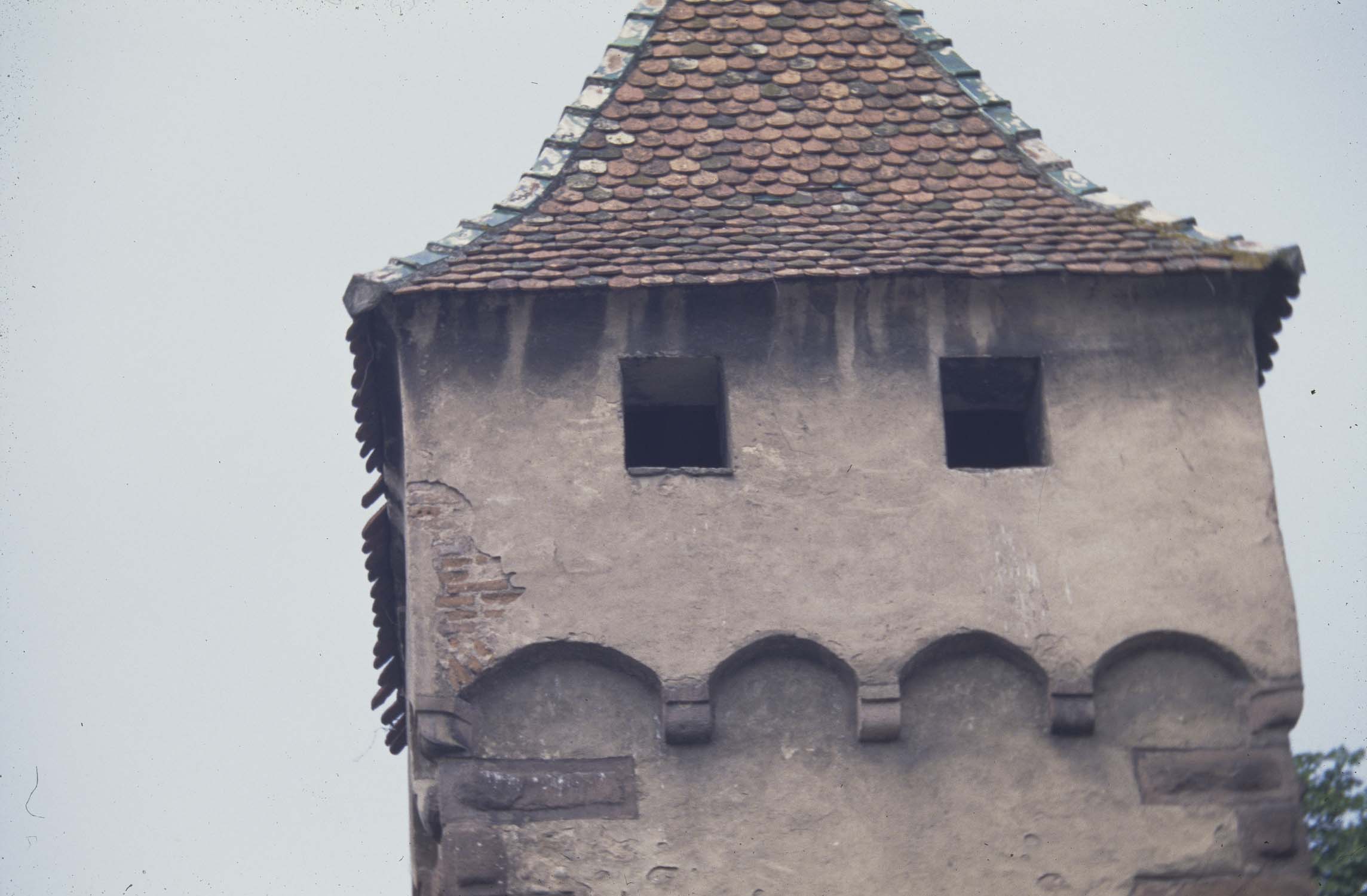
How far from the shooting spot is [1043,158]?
13.4m

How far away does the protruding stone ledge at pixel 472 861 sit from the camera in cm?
1110

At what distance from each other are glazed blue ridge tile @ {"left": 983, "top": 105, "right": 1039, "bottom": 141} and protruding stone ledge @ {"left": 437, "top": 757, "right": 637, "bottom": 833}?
412cm

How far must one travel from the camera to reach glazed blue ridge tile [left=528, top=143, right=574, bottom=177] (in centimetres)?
1320

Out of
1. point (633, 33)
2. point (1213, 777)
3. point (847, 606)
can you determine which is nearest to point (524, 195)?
point (633, 33)

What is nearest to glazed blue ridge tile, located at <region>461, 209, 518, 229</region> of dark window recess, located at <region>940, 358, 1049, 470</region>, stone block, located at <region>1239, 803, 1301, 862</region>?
dark window recess, located at <region>940, 358, 1049, 470</region>

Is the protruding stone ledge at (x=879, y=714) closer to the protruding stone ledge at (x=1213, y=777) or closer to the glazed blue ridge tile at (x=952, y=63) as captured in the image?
the protruding stone ledge at (x=1213, y=777)

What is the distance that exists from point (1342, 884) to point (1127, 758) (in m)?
1.92

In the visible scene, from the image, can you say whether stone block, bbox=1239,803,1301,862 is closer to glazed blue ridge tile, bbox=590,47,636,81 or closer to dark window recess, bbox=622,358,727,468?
dark window recess, bbox=622,358,727,468

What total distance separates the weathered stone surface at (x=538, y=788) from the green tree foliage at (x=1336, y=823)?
11.4 ft

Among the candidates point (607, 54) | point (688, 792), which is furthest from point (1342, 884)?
point (607, 54)

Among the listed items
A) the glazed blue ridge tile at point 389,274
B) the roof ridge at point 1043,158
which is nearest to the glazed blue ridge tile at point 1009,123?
the roof ridge at point 1043,158

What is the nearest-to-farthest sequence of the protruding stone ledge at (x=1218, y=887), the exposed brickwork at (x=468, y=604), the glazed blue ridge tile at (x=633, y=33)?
1. the protruding stone ledge at (x=1218, y=887)
2. the exposed brickwork at (x=468, y=604)
3. the glazed blue ridge tile at (x=633, y=33)

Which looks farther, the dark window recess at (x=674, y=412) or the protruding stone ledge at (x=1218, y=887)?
the dark window recess at (x=674, y=412)

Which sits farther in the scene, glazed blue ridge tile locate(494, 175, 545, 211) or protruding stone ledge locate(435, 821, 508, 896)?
glazed blue ridge tile locate(494, 175, 545, 211)
